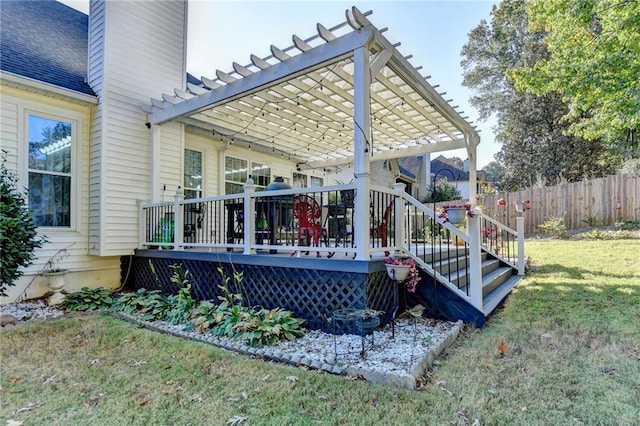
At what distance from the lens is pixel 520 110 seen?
17.2 m

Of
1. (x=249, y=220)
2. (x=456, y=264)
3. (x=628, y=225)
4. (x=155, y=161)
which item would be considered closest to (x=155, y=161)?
(x=155, y=161)

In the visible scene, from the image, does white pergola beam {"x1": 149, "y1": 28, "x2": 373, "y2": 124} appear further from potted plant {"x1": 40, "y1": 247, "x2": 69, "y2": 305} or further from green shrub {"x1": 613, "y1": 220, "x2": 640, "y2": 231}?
green shrub {"x1": 613, "y1": 220, "x2": 640, "y2": 231}

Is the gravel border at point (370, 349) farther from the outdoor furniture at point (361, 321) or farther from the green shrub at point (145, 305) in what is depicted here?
the green shrub at point (145, 305)

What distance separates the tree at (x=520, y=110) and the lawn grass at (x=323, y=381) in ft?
47.0

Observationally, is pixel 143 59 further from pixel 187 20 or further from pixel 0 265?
pixel 0 265

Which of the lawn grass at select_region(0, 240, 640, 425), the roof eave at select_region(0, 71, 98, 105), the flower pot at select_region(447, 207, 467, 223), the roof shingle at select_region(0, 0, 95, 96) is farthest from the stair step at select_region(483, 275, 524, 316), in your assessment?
the roof shingle at select_region(0, 0, 95, 96)

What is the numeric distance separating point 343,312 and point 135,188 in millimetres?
5143

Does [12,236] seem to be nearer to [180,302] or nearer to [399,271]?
[180,302]

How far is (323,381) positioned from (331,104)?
16.7 feet

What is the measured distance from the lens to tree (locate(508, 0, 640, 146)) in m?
7.30

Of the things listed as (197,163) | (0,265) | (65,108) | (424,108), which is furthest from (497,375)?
(65,108)

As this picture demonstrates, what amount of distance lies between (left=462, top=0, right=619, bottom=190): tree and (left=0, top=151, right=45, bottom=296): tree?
16.9m

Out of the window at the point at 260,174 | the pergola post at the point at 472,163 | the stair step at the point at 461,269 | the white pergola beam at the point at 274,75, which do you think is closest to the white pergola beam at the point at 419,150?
the pergola post at the point at 472,163

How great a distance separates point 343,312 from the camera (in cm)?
368
